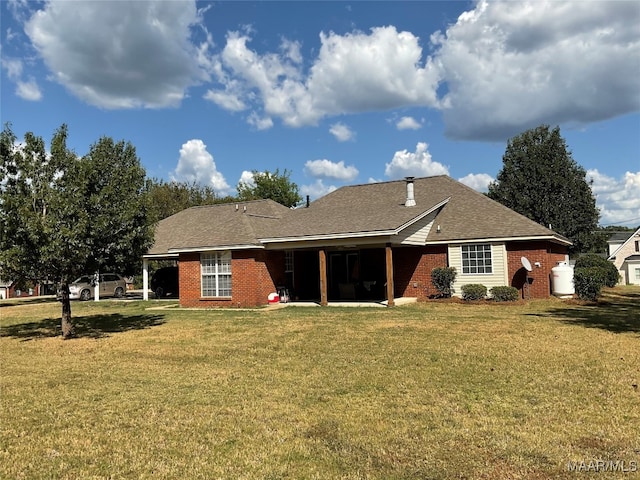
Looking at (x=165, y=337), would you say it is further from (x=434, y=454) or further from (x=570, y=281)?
(x=570, y=281)

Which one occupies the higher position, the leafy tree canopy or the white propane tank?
the leafy tree canopy

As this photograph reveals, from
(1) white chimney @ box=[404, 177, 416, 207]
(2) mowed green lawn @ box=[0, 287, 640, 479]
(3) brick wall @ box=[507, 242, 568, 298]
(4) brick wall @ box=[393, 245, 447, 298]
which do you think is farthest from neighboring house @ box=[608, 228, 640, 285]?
(2) mowed green lawn @ box=[0, 287, 640, 479]

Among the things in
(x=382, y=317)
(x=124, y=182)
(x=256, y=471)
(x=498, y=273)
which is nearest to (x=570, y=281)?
(x=498, y=273)

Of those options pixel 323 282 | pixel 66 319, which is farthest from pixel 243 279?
pixel 66 319

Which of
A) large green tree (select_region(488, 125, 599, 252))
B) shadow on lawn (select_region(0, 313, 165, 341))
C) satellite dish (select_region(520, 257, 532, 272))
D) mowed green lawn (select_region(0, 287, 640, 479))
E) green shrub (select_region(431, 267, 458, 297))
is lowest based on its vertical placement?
mowed green lawn (select_region(0, 287, 640, 479))

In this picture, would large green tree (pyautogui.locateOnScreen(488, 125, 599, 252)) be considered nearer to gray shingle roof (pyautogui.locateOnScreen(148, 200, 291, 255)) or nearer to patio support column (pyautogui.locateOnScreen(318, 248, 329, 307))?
gray shingle roof (pyautogui.locateOnScreen(148, 200, 291, 255))

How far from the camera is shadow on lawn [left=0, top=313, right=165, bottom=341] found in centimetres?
1291

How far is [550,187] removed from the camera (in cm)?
4084

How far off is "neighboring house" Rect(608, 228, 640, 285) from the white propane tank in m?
26.9

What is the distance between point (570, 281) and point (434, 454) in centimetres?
1641

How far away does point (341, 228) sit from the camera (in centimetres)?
1775

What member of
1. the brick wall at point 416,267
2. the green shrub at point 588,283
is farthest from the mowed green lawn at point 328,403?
the brick wall at point 416,267

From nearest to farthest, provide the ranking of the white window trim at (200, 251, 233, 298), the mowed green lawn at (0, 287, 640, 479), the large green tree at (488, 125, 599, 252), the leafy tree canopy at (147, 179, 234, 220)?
1. the mowed green lawn at (0, 287, 640, 479)
2. the white window trim at (200, 251, 233, 298)
3. the large green tree at (488, 125, 599, 252)
4. the leafy tree canopy at (147, 179, 234, 220)

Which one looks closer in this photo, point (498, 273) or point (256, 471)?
point (256, 471)
